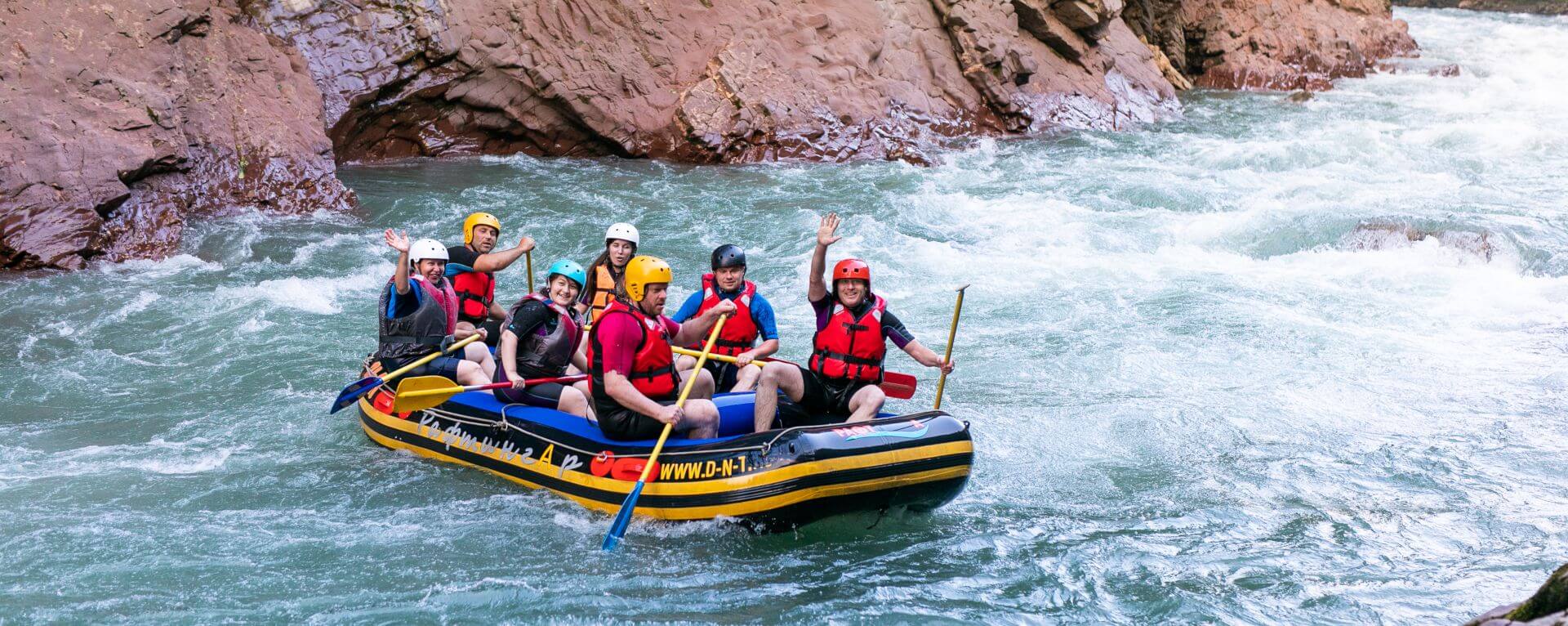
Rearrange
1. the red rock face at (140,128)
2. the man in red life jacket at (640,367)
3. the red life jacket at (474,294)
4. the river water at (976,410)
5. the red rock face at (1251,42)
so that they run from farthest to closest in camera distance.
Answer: the red rock face at (1251,42) < the red rock face at (140,128) < the red life jacket at (474,294) < the man in red life jacket at (640,367) < the river water at (976,410)

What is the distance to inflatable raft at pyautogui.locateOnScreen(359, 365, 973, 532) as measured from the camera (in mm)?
5344

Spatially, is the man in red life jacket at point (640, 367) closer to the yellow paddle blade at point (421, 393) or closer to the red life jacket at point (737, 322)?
the red life jacket at point (737, 322)

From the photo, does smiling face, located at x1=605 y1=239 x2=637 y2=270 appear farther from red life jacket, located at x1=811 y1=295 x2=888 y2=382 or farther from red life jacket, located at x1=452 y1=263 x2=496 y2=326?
red life jacket, located at x1=811 y1=295 x2=888 y2=382

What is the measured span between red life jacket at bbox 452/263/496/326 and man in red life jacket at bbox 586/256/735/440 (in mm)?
1811

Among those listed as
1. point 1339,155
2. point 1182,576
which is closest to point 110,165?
point 1182,576

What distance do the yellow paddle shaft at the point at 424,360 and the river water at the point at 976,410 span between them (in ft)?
1.44

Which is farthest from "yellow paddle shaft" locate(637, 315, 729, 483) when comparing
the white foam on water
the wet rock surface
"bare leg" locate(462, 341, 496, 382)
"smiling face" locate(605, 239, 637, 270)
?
the white foam on water

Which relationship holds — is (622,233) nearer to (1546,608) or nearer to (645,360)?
(645,360)

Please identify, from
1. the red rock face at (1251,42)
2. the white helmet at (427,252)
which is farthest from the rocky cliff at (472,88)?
the white helmet at (427,252)

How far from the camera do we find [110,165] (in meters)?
9.98

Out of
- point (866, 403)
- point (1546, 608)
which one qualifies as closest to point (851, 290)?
point (866, 403)

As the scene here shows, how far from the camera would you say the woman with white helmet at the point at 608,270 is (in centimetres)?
686

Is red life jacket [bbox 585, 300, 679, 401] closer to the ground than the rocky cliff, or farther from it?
closer to the ground

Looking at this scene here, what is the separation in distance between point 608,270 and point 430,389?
115 cm
